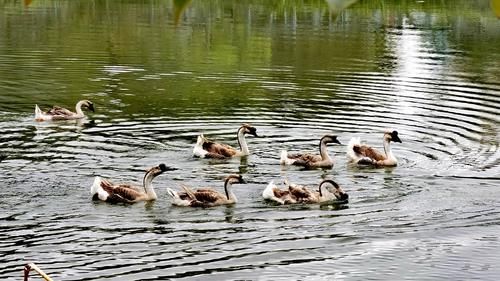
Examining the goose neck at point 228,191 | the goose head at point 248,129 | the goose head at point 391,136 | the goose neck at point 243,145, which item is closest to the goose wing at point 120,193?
the goose neck at point 228,191

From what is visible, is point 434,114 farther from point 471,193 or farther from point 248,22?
point 248,22

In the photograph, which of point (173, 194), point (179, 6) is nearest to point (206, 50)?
point (173, 194)

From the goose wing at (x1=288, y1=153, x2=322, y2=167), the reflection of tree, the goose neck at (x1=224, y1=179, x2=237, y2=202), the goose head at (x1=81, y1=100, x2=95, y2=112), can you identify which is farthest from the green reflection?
the reflection of tree

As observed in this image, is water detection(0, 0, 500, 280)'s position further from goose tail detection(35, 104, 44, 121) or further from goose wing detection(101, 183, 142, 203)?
goose tail detection(35, 104, 44, 121)

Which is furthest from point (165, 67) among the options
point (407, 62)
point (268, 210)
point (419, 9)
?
point (419, 9)

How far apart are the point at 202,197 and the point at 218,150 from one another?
11.2ft

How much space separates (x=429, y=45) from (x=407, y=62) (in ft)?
19.4

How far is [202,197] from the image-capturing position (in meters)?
15.8

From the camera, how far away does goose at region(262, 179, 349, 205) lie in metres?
15.9

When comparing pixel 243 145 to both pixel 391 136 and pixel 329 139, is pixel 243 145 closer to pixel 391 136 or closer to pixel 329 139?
pixel 329 139

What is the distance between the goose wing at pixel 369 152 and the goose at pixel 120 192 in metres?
4.29

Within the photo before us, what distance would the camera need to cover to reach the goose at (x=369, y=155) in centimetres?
1873

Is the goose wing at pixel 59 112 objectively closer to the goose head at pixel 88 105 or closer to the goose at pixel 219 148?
the goose head at pixel 88 105

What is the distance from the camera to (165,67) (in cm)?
3108
